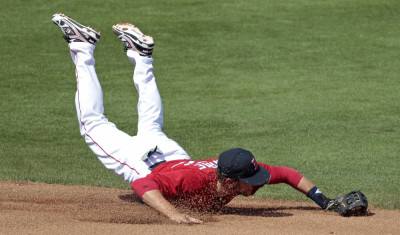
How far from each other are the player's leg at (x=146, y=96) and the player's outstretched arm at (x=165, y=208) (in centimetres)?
127

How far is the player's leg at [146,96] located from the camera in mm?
8047

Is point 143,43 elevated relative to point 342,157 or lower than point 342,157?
elevated

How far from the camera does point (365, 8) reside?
19.5 metres

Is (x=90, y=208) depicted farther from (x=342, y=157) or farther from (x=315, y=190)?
(x=342, y=157)

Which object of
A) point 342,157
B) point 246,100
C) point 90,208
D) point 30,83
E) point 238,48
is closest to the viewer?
point 90,208

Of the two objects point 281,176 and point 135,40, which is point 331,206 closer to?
point 281,176

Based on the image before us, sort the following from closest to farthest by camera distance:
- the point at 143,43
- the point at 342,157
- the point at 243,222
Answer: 1. the point at 243,222
2. the point at 143,43
3. the point at 342,157

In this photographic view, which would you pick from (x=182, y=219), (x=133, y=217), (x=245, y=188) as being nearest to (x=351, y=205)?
(x=245, y=188)

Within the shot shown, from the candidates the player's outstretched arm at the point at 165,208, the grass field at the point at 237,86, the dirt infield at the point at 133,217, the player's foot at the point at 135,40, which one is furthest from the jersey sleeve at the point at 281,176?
the player's foot at the point at 135,40

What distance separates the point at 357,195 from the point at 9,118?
6.83 meters

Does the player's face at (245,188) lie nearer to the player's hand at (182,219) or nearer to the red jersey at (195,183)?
the red jersey at (195,183)

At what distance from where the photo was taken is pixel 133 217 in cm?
694

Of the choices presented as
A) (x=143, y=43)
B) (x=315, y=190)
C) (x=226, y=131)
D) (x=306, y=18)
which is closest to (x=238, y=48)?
(x=306, y=18)

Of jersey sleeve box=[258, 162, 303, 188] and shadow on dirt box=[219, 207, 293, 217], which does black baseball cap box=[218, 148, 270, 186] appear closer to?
jersey sleeve box=[258, 162, 303, 188]
